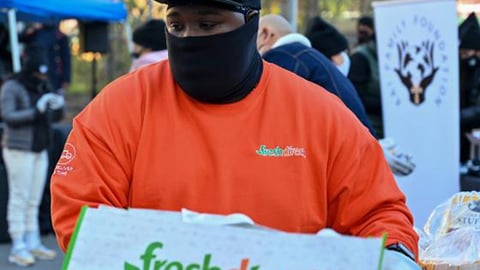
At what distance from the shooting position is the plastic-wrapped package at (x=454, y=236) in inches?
87.7

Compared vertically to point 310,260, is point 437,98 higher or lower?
lower

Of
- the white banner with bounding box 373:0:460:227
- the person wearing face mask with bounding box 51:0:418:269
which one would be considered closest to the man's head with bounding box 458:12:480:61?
the white banner with bounding box 373:0:460:227

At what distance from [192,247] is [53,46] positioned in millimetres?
11143

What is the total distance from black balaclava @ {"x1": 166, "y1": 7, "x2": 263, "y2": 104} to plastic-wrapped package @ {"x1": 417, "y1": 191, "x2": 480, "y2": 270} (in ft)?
2.52

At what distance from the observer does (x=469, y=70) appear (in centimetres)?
670

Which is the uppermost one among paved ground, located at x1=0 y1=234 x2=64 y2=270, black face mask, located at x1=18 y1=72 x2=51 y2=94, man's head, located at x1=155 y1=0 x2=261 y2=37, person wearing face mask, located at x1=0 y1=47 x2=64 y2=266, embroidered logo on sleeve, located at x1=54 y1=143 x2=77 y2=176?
man's head, located at x1=155 y1=0 x2=261 y2=37

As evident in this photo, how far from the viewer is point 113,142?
1.84 meters

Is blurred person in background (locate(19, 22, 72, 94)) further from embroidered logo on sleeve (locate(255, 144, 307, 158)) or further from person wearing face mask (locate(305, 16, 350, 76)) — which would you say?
embroidered logo on sleeve (locate(255, 144, 307, 158))

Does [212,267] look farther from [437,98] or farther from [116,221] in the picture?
[437,98]

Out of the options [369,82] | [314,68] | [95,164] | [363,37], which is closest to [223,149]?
[95,164]

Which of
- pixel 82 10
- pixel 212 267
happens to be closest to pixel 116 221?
pixel 212 267

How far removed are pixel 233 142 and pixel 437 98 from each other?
4070mm

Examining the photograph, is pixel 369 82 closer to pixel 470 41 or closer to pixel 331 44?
pixel 470 41

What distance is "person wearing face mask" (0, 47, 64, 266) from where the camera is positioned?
640cm
